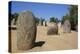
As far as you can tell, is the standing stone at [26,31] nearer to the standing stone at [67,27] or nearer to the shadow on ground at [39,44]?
the shadow on ground at [39,44]

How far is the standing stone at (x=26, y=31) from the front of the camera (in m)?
2.30

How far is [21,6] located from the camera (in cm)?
231

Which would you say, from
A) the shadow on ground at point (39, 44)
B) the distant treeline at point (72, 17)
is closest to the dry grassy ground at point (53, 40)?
the shadow on ground at point (39, 44)

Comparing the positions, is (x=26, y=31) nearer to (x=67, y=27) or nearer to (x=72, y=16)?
(x=67, y=27)

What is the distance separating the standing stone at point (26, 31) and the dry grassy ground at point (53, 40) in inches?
2.5

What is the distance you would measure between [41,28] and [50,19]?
18 centimetres

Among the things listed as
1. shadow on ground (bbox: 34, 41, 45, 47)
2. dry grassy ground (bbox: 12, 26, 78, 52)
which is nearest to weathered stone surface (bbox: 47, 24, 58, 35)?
dry grassy ground (bbox: 12, 26, 78, 52)

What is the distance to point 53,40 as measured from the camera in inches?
97.0

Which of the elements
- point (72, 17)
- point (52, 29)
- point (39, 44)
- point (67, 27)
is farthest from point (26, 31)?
point (72, 17)

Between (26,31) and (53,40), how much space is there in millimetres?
409

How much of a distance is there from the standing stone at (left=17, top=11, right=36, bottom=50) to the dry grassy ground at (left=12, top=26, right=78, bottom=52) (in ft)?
0.21

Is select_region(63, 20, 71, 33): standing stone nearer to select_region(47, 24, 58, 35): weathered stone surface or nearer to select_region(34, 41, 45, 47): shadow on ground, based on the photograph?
select_region(47, 24, 58, 35): weathered stone surface

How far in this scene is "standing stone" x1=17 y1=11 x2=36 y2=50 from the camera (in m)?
2.30

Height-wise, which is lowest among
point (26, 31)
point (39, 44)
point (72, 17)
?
point (39, 44)
